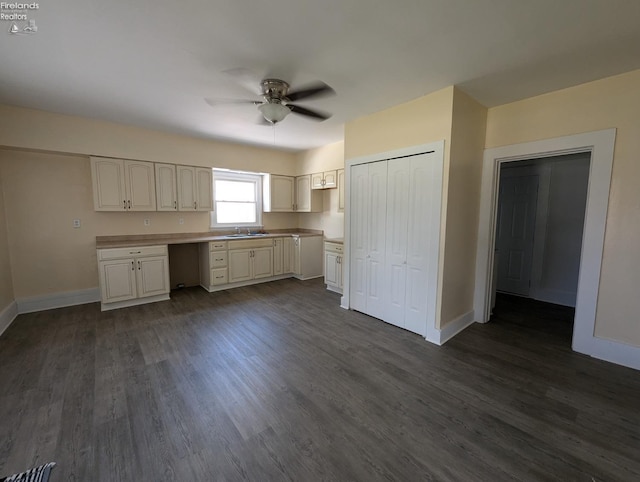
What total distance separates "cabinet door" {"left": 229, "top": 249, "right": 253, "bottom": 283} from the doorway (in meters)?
4.16

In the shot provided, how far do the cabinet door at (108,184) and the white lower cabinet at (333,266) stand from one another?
11.1 ft

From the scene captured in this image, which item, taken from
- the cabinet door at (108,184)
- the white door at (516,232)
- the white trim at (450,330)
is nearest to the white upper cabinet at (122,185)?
the cabinet door at (108,184)

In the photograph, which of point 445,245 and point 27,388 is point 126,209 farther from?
point 445,245

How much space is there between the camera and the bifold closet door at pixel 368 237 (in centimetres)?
346

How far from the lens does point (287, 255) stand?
224 inches

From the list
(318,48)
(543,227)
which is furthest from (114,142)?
(543,227)

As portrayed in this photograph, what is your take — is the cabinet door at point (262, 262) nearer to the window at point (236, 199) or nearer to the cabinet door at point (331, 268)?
the window at point (236, 199)

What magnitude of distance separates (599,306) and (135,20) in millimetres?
4677

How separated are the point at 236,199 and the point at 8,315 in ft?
11.9

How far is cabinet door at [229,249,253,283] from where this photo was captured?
16.2ft

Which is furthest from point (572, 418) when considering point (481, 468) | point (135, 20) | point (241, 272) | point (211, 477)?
point (241, 272)

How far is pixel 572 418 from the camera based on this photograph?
1.88 m

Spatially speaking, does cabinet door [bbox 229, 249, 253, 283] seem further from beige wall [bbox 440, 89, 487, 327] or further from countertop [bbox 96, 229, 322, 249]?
beige wall [bbox 440, 89, 487, 327]
